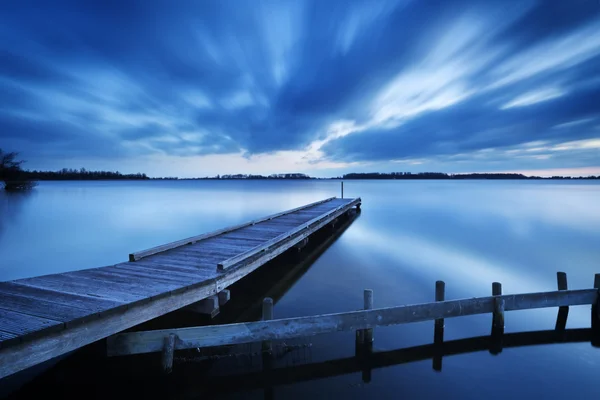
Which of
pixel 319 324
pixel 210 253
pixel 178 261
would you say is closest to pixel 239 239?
pixel 210 253

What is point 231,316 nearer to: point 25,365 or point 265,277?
point 265,277

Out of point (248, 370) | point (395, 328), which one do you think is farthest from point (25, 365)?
point (395, 328)

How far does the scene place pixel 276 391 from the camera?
15.1 ft

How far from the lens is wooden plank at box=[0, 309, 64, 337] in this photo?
10.8 feet

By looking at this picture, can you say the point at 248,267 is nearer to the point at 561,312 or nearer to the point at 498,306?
the point at 498,306

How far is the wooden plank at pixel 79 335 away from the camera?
3.12 metres

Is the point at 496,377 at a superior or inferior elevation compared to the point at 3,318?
inferior

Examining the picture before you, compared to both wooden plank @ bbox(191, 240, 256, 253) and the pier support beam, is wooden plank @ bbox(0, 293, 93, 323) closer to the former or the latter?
wooden plank @ bbox(191, 240, 256, 253)

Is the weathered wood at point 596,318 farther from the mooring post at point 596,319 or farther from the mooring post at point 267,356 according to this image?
the mooring post at point 267,356

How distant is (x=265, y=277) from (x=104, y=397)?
563 cm

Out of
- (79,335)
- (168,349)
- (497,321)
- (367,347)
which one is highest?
(79,335)

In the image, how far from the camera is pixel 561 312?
6.82m

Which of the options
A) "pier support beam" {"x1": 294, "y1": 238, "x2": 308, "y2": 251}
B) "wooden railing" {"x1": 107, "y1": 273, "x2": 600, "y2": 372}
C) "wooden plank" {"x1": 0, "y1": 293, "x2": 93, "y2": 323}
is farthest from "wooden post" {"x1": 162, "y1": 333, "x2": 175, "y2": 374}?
"pier support beam" {"x1": 294, "y1": 238, "x2": 308, "y2": 251}

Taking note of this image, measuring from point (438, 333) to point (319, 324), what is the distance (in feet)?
9.29
